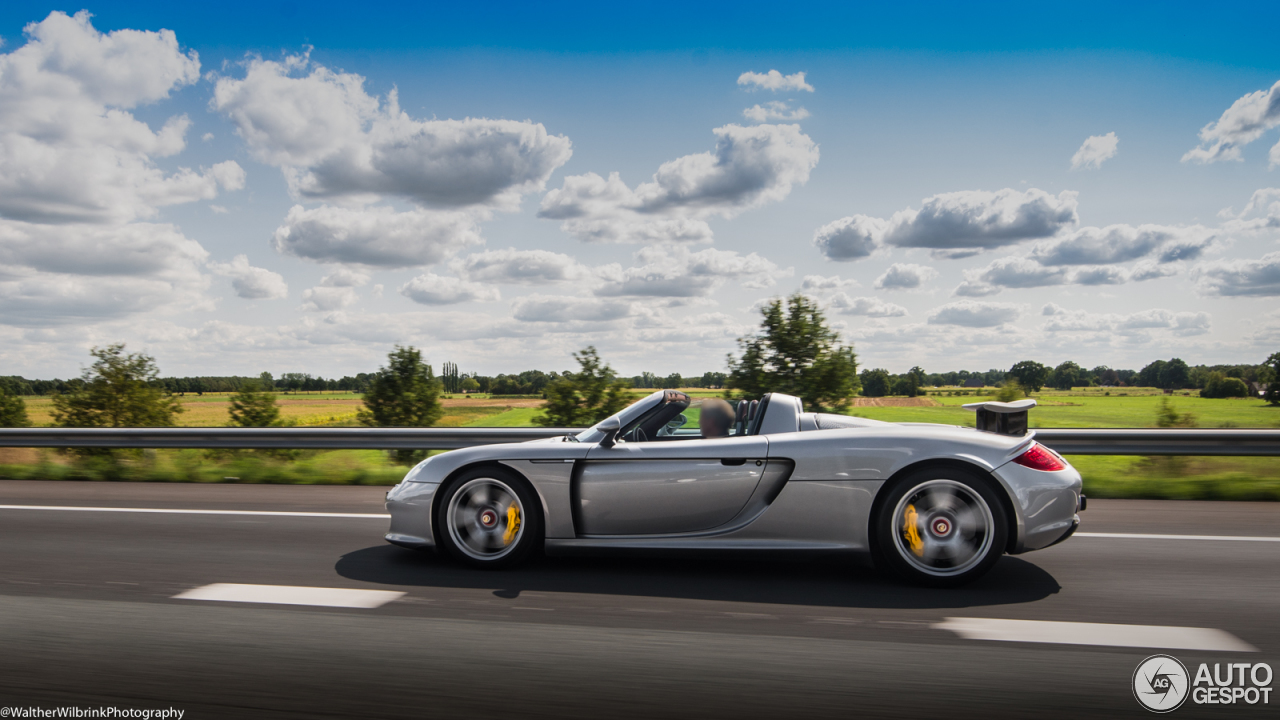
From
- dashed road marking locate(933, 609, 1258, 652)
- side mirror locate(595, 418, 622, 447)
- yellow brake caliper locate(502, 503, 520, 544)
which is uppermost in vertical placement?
side mirror locate(595, 418, 622, 447)

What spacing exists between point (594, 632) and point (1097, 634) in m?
2.01

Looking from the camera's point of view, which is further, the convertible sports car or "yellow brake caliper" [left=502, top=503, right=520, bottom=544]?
"yellow brake caliper" [left=502, top=503, right=520, bottom=544]

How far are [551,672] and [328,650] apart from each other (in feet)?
2.89

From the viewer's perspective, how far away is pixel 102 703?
7.77 ft

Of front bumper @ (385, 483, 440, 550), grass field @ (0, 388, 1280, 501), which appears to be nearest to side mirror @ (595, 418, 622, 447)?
grass field @ (0, 388, 1280, 501)

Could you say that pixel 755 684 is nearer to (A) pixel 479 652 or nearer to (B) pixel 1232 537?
(A) pixel 479 652

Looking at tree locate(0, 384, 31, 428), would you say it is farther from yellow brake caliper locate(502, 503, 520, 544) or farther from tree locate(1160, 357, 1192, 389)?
tree locate(1160, 357, 1192, 389)

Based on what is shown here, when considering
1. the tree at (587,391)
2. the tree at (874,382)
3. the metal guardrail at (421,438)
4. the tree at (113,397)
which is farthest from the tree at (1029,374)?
the tree at (113,397)

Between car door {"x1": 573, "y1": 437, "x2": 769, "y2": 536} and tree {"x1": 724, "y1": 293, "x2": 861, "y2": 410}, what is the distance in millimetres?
14659

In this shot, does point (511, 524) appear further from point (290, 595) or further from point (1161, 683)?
point (1161, 683)

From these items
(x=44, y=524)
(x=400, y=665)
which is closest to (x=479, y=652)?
(x=400, y=665)

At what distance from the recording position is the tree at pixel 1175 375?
78.0 feet

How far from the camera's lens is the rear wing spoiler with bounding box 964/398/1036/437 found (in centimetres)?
396

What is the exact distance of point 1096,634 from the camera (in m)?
3.01
